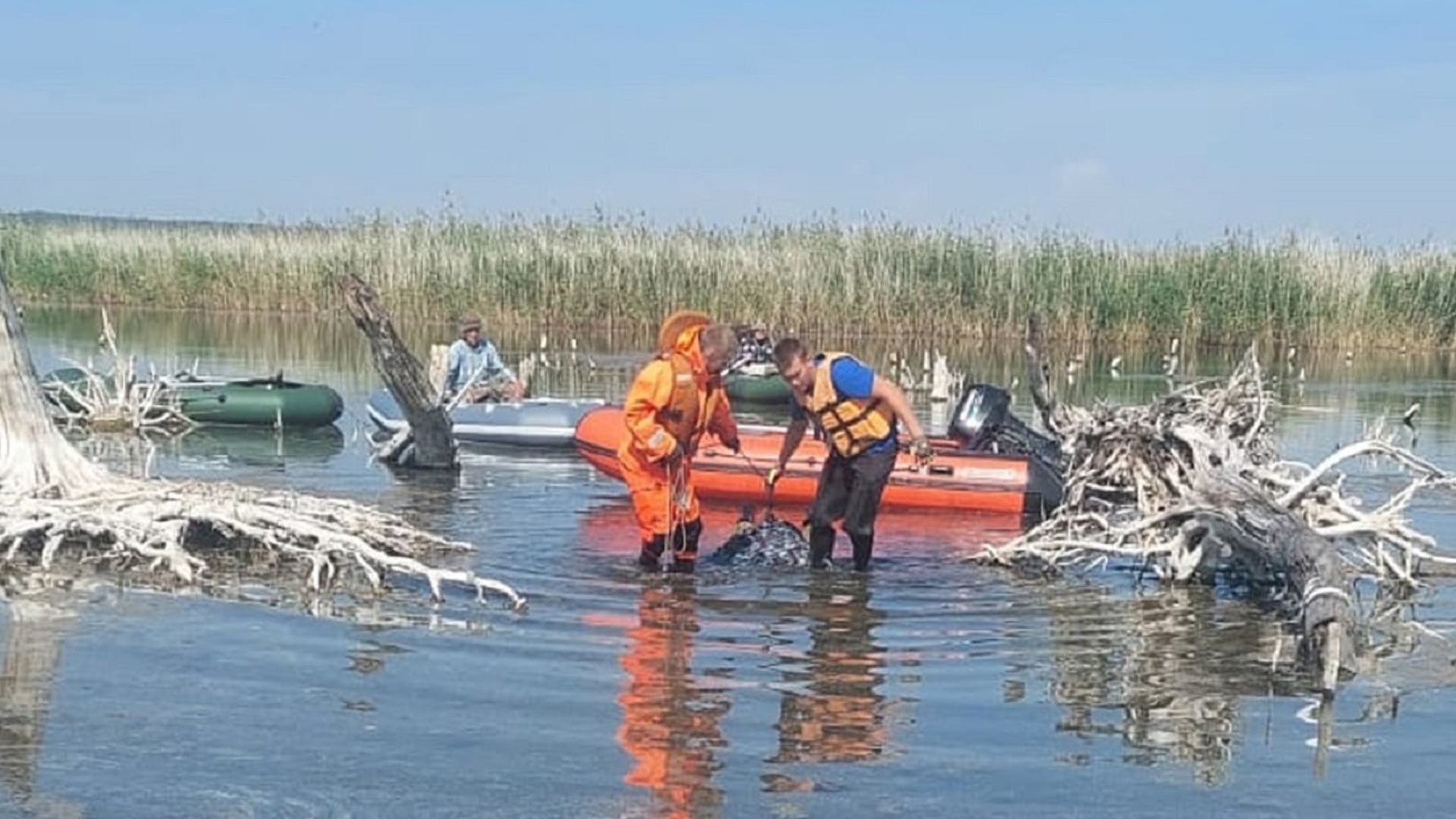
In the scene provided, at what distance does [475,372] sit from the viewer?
17562 millimetres

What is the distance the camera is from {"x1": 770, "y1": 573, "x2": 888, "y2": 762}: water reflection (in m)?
6.70

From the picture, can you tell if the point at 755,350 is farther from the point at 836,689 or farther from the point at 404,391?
the point at 836,689

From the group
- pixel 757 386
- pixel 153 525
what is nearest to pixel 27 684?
pixel 153 525

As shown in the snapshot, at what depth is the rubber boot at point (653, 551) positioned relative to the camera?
10281 mm

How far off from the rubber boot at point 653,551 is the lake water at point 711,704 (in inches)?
3.8

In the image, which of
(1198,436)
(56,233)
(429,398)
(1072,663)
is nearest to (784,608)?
(1072,663)

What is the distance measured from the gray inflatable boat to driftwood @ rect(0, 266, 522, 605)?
22.2 feet

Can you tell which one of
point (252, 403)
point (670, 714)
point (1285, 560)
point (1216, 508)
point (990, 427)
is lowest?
point (670, 714)

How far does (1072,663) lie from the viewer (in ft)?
27.6

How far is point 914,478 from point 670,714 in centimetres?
699

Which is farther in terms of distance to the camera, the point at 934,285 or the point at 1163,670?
the point at 934,285

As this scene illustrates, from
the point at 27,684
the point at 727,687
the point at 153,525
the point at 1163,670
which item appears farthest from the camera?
the point at 153,525

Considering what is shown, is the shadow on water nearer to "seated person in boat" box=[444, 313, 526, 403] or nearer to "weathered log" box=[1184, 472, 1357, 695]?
"weathered log" box=[1184, 472, 1357, 695]

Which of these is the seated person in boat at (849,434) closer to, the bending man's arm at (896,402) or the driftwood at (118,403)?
the bending man's arm at (896,402)
